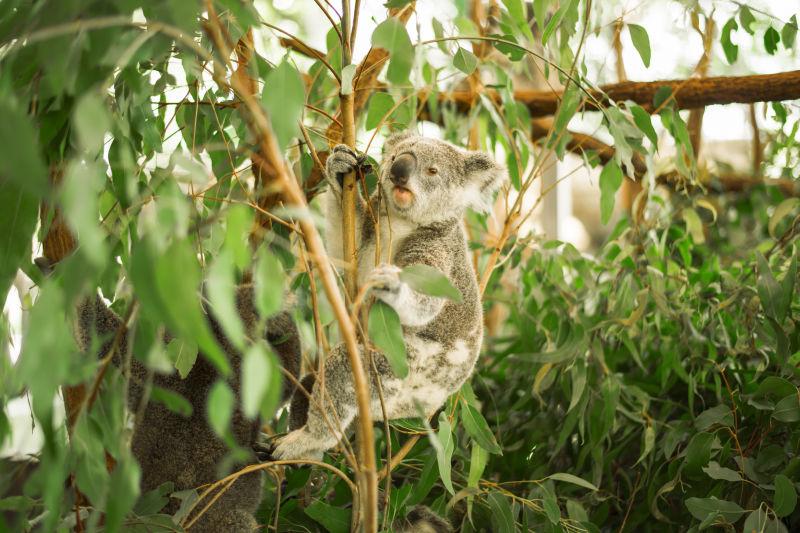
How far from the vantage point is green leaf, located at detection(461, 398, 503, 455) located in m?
1.64

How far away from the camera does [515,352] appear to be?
2.98 m

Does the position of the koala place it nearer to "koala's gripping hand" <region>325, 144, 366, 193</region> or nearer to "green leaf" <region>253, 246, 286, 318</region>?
"koala's gripping hand" <region>325, 144, 366, 193</region>

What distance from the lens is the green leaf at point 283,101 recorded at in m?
0.80

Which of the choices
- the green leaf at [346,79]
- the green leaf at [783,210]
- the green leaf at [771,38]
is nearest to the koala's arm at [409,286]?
the green leaf at [346,79]

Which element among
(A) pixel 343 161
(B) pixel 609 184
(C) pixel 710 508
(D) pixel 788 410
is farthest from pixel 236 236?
(D) pixel 788 410

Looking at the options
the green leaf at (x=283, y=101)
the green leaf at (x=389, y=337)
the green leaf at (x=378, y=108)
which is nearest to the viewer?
the green leaf at (x=283, y=101)

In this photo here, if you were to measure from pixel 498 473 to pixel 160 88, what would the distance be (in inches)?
71.7

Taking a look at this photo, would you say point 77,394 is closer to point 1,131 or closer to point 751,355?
point 1,131

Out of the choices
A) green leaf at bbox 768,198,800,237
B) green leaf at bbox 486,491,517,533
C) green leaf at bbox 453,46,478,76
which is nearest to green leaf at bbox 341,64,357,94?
green leaf at bbox 453,46,478,76

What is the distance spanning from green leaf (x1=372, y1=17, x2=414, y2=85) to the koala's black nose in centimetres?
80

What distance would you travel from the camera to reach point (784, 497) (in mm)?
1720

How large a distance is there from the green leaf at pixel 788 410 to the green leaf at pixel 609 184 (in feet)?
2.33

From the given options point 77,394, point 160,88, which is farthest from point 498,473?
point 160,88

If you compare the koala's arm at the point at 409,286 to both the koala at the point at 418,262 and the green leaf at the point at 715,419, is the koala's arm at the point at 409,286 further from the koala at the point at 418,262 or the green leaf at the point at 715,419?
the green leaf at the point at 715,419
